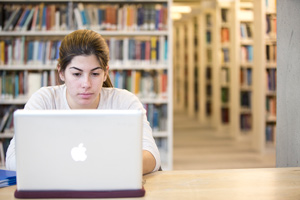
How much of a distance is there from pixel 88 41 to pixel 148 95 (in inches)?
90.4

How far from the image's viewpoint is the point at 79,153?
3.86ft

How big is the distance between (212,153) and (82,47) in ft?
13.3

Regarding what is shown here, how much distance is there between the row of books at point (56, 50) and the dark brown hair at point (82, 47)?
84.8 inches

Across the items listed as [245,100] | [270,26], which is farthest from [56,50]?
[245,100]

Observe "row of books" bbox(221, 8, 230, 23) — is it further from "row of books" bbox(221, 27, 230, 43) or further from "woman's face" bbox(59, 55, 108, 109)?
"woman's face" bbox(59, 55, 108, 109)

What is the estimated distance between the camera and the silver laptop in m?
1.17

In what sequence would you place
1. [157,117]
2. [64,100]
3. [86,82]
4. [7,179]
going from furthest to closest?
[157,117] → [64,100] → [86,82] → [7,179]

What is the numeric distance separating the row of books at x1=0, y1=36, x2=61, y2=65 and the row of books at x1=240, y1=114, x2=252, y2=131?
149 inches

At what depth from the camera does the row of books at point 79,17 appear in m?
3.94

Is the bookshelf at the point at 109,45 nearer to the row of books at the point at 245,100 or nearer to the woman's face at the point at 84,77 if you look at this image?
the woman's face at the point at 84,77

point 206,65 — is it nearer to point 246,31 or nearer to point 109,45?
point 246,31

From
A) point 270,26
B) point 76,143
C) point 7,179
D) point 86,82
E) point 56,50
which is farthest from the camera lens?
point 270,26

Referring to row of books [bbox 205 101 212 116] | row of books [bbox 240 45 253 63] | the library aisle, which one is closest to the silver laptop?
the library aisle

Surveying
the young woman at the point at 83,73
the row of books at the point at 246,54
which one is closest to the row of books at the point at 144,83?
the young woman at the point at 83,73
